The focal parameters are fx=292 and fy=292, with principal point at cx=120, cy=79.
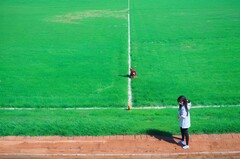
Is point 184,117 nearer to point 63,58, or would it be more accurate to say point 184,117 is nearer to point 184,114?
point 184,114

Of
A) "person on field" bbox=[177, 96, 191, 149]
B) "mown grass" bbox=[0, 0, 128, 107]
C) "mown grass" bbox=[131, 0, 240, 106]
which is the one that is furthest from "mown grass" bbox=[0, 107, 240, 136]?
"mown grass" bbox=[131, 0, 240, 106]

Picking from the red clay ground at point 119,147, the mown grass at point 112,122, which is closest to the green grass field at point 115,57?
the mown grass at point 112,122

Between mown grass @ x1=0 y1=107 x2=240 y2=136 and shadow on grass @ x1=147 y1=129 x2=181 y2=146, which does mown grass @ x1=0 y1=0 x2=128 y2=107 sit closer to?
mown grass @ x1=0 y1=107 x2=240 y2=136

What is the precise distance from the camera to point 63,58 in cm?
1808

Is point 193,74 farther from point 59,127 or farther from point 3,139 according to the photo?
point 3,139

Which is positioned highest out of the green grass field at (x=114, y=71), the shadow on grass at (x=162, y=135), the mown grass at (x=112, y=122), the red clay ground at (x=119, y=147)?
the green grass field at (x=114, y=71)

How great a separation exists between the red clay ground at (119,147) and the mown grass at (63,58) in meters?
2.68

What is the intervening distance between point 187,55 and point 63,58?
25.3 ft

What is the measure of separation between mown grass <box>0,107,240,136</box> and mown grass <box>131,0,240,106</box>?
1.23m

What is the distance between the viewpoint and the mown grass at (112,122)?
31.9 feet

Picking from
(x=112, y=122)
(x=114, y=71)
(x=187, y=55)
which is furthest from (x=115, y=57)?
(x=112, y=122)

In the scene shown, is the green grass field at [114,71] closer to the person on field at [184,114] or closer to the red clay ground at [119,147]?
the red clay ground at [119,147]

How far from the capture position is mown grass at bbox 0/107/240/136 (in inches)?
383

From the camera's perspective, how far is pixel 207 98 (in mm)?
12203
